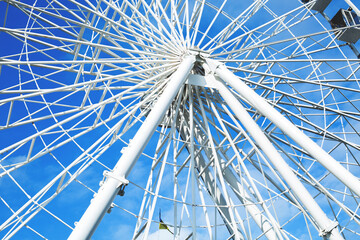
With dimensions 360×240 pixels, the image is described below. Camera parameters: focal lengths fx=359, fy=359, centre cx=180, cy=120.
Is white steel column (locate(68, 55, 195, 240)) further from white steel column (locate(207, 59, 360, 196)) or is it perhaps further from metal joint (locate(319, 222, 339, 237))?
metal joint (locate(319, 222, 339, 237))

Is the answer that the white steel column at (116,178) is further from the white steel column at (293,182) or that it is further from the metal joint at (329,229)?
the metal joint at (329,229)

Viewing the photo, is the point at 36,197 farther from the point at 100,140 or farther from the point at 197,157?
the point at 197,157

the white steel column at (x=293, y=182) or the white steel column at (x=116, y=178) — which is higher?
the white steel column at (x=293, y=182)

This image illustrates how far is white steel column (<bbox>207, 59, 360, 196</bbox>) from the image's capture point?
910 cm

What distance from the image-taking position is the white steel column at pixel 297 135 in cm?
910

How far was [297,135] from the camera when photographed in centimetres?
993

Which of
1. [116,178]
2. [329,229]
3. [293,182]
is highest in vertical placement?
[293,182]

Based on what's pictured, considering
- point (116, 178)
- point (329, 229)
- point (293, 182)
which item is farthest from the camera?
point (293, 182)

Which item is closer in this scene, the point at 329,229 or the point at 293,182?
the point at 329,229

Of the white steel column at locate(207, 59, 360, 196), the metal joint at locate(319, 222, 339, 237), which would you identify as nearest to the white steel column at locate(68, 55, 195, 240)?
the white steel column at locate(207, 59, 360, 196)

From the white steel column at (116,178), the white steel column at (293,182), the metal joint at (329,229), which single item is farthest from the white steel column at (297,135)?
the white steel column at (116,178)

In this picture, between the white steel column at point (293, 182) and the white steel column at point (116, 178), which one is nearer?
the white steel column at point (116, 178)

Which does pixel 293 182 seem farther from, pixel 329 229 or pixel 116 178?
pixel 116 178

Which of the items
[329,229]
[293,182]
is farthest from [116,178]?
[329,229]
